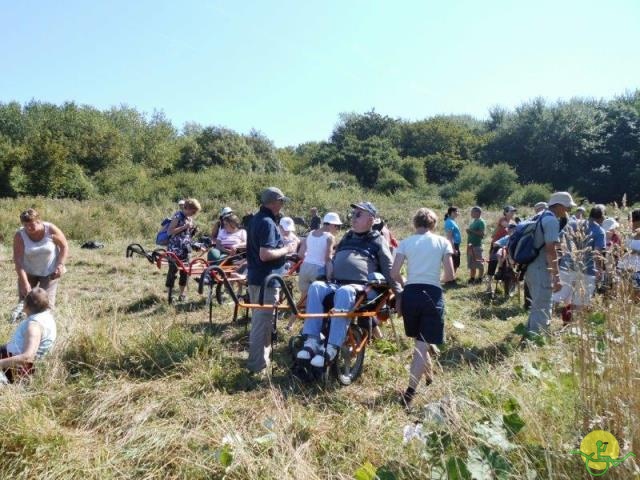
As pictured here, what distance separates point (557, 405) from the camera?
2771mm

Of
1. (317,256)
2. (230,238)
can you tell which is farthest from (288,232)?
(317,256)

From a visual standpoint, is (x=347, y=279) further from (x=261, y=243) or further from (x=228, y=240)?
(x=228, y=240)

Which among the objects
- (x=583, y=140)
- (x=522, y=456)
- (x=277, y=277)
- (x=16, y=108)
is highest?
(x=16, y=108)

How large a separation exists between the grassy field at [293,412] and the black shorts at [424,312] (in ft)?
1.14

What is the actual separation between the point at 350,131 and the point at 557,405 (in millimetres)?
45074

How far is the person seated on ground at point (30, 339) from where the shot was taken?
4.30 metres

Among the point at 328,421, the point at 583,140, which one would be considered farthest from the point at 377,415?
the point at 583,140

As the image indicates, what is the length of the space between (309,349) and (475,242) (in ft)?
21.5

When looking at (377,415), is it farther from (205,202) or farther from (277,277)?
(205,202)

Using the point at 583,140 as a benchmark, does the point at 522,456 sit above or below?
below

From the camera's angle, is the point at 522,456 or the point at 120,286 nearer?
the point at 522,456

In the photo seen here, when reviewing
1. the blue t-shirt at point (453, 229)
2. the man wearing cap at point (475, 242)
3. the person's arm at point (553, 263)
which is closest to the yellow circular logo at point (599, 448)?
the person's arm at point (553, 263)

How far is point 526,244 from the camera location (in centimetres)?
539

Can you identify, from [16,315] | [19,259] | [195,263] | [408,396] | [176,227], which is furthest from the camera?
[176,227]
